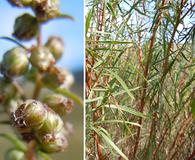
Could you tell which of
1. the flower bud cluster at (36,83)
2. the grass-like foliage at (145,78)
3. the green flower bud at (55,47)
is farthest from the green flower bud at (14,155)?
the grass-like foliage at (145,78)

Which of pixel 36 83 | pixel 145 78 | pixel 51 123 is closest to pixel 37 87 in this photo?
pixel 36 83

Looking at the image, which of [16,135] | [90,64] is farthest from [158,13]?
[16,135]

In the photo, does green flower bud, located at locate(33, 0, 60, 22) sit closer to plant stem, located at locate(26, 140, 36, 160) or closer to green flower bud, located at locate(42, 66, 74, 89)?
green flower bud, located at locate(42, 66, 74, 89)

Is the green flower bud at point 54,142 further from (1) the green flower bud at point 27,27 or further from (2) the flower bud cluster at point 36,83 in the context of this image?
(1) the green flower bud at point 27,27

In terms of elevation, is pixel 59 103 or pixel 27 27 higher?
pixel 27 27

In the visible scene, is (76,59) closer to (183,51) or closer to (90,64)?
(90,64)

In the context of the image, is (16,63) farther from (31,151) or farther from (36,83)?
(31,151)

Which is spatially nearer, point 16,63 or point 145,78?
point 16,63
